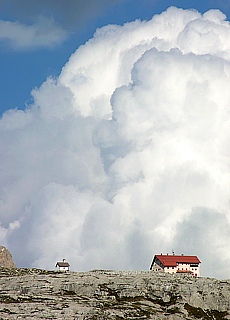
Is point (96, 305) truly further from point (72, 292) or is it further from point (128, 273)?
point (128, 273)

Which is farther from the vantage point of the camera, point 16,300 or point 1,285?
point 1,285

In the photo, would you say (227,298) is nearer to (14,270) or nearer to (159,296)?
(159,296)

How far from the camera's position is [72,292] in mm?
142375

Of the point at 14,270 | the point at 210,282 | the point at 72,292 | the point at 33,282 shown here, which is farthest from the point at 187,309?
the point at 14,270

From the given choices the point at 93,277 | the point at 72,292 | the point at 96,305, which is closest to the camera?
the point at 96,305

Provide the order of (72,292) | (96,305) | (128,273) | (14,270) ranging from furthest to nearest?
(14,270)
(128,273)
(72,292)
(96,305)

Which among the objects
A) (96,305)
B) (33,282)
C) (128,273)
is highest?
(128,273)

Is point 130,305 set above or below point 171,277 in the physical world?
below

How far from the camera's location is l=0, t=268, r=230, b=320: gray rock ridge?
12394 cm

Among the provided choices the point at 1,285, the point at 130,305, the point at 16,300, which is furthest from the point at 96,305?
the point at 1,285

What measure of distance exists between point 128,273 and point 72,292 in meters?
28.7

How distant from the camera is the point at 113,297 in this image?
140m

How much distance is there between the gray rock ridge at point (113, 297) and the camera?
407 ft

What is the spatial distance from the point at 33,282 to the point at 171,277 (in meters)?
38.4
